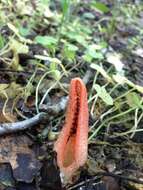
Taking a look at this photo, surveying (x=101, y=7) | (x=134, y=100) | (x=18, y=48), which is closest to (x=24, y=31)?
(x=18, y=48)

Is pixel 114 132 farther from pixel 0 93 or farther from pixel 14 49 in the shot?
pixel 14 49

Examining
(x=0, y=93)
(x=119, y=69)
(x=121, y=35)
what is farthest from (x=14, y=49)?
(x=121, y=35)

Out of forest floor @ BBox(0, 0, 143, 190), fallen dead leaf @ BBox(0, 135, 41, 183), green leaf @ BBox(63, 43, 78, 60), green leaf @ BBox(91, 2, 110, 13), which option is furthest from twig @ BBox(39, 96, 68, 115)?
green leaf @ BBox(91, 2, 110, 13)

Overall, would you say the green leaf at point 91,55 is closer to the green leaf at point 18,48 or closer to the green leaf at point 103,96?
the green leaf at point 18,48

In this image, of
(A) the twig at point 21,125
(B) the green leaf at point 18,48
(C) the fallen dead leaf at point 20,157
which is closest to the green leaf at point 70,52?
(B) the green leaf at point 18,48

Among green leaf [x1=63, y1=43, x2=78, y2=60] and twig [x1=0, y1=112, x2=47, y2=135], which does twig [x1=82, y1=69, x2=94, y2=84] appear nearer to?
green leaf [x1=63, y1=43, x2=78, y2=60]

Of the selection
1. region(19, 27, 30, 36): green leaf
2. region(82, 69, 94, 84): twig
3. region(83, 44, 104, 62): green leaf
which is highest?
region(19, 27, 30, 36): green leaf
